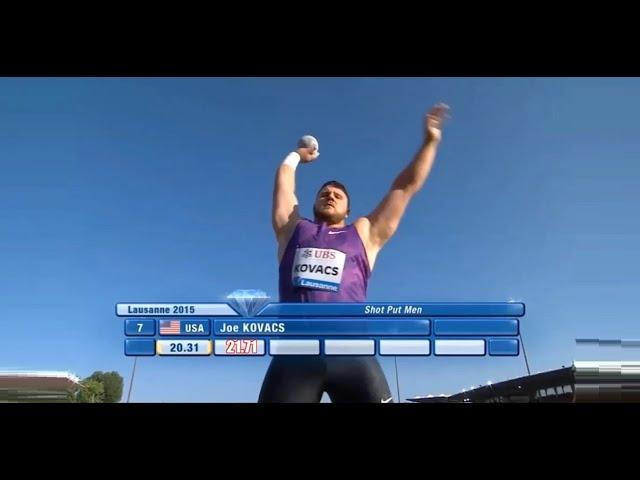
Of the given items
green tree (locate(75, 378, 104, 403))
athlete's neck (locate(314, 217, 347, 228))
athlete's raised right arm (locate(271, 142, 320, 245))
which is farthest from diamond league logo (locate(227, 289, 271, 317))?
green tree (locate(75, 378, 104, 403))

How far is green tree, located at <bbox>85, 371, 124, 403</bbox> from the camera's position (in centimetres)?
355

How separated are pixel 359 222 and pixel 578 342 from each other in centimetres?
124

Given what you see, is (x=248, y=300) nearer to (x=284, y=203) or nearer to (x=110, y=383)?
(x=284, y=203)

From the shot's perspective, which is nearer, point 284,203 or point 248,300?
point 248,300

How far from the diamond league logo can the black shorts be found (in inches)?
10.6

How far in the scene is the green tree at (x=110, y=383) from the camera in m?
3.55

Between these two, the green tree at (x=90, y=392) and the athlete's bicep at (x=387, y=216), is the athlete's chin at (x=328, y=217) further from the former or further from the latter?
the green tree at (x=90, y=392)

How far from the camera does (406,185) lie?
12.0ft
